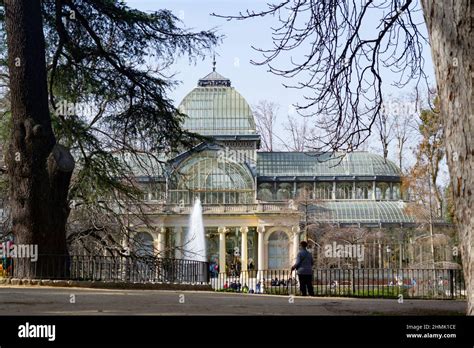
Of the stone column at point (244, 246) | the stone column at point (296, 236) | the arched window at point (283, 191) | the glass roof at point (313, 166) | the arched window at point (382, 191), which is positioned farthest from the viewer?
the arched window at point (283, 191)

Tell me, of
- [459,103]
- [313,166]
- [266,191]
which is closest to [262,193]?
[266,191]

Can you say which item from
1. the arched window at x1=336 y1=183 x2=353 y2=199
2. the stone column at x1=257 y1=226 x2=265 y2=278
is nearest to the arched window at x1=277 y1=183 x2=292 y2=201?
the stone column at x1=257 y1=226 x2=265 y2=278

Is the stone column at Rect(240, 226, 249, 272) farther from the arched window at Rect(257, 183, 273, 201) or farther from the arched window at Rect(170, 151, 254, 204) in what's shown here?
the arched window at Rect(257, 183, 273, 201)

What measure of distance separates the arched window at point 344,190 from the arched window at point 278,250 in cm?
587

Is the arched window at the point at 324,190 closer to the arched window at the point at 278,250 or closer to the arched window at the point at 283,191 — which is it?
the arched window at the point at 283,191

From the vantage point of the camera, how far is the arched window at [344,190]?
60.2 metres

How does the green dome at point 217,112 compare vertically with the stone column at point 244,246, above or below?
above

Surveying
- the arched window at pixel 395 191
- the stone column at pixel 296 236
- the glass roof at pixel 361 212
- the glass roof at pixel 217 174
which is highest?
the glass roof at pixel 217 174

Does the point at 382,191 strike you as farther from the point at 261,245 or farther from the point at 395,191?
the point at 261,245

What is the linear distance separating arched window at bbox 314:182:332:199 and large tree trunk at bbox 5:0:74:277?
46.2 m

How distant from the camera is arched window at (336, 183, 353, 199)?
6025 cm

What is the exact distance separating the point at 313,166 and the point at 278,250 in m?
7.77

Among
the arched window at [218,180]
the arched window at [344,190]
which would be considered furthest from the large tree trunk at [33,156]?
the arched window at [344,190]
